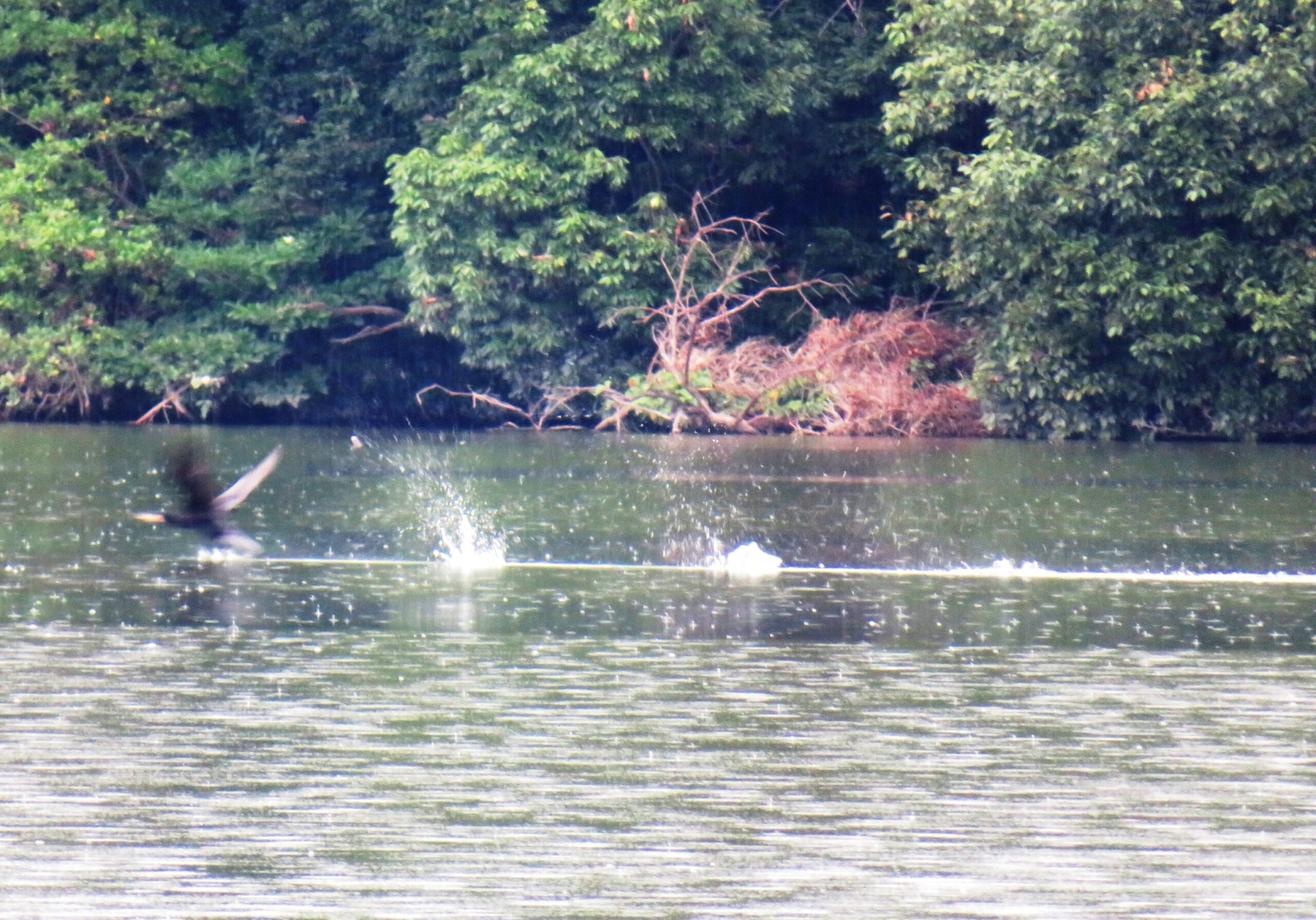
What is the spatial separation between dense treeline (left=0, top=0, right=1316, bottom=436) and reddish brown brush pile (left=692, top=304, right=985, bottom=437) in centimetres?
90

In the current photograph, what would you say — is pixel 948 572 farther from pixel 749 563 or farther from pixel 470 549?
pixel 470 549

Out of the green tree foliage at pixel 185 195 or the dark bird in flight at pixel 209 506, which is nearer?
the dark bird in flight at pixel 209 506

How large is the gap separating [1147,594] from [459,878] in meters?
8.23

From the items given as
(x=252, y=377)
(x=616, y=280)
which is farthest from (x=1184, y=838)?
(x=252, y=377)

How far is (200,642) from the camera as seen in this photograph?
11.9m

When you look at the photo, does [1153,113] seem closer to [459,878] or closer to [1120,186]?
[1120,186]

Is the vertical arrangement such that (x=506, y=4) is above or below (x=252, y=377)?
above

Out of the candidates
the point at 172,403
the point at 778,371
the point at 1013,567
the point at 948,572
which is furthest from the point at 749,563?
the point at 172,403

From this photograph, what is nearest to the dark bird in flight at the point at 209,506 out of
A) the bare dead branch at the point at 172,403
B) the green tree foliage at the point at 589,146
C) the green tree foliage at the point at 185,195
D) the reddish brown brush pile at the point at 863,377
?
the green tree foliage at the point at 589,146

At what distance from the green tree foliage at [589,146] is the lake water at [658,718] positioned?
50.2 ft

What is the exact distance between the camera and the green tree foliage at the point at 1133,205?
1174 inches

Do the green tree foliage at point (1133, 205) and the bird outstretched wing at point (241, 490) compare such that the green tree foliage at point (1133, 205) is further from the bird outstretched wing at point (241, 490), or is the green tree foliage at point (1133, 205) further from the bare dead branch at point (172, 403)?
the bird outstretched wing at point (241, 490)

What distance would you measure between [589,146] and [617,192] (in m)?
2.03

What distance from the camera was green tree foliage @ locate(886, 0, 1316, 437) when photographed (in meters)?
29.8
